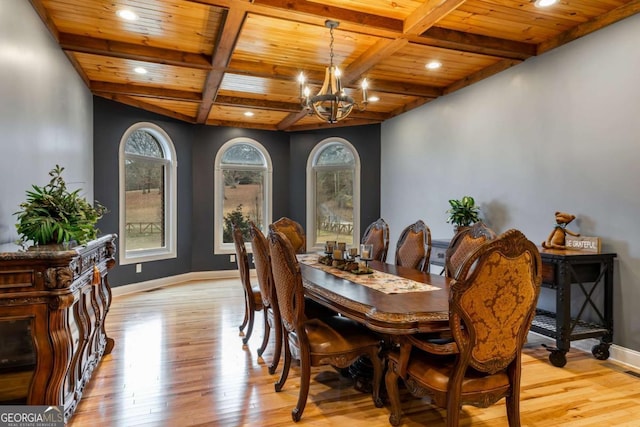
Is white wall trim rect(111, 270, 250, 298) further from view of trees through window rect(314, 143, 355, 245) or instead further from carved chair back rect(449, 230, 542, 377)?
carved chair back rect(449, 230, 542, 377)

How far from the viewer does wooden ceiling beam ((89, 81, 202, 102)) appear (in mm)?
4723

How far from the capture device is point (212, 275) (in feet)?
21.7

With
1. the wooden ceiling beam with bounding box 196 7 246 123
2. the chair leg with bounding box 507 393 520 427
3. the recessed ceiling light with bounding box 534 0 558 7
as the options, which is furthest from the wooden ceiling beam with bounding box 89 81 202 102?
the chair leg with bounding box 507 393 520 427

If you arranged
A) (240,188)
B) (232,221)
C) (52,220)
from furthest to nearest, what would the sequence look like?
(240,188)
(232,221)
(52,220)

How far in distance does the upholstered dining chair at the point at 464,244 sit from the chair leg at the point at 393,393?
120cm

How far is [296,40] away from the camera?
357 cm

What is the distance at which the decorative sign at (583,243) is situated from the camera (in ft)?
10.3

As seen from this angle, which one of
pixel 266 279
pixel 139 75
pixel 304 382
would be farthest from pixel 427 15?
pixel 139 75

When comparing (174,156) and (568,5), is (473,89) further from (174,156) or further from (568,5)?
(174,156)

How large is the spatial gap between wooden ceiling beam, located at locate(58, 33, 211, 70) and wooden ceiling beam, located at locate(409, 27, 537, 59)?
85.0 inches

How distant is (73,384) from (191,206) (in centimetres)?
451

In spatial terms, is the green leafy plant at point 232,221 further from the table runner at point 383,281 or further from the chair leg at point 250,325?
the table runner at point 383,281

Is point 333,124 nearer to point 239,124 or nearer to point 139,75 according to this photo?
point 239,124

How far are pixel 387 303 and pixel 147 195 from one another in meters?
5.07
